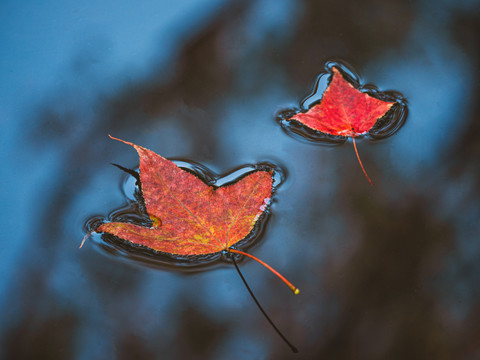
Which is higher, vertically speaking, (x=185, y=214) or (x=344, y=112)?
(x=344, y=112)

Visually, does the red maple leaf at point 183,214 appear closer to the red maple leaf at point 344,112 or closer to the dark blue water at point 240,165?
the dark blue water at point 240,165

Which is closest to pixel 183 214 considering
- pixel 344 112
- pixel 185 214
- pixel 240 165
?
pixel 185 214

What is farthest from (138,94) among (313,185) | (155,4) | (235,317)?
(235,317)

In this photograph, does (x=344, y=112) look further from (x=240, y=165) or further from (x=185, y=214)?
(x=185, y=214)

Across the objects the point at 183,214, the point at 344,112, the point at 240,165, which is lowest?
the point at 183,214

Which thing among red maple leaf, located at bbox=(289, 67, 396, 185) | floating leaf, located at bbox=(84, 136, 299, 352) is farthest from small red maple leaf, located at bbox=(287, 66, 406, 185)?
floating leaf, located at bbox=(84, 136, 299, 352)

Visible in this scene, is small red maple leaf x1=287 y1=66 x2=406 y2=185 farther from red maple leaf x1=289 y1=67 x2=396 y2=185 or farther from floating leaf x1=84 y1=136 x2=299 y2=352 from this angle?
floating leaf x1=84 y1=136 x2=299 y2=352

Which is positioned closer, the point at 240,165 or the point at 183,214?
the point at 183,214
